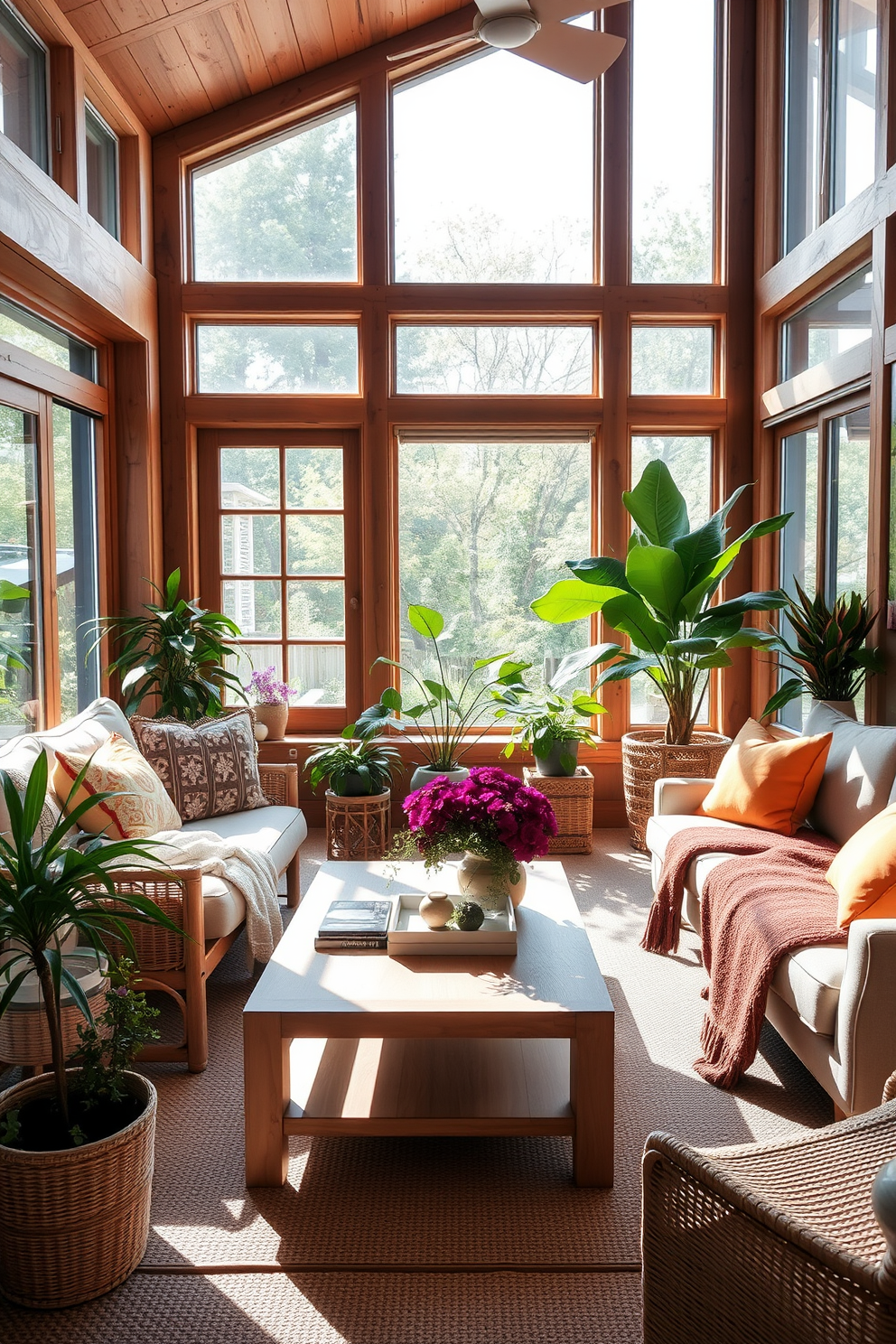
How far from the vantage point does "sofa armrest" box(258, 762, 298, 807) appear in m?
4.25

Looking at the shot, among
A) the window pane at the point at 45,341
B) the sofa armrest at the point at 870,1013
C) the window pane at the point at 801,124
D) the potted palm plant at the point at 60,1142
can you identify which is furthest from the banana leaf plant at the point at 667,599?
the potted palm plant at the point at 60,1142

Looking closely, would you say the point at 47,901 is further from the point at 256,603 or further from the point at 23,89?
the point at 256,603

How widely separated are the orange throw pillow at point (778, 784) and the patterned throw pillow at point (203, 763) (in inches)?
73.7

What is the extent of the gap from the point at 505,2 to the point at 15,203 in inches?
69.5

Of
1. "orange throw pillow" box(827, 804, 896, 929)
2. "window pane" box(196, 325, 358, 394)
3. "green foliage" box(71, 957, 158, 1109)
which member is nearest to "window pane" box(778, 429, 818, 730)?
"window pane" box(196, 325, 358, 394)

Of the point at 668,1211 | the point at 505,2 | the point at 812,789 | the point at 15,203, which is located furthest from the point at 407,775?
the point at 668,1211

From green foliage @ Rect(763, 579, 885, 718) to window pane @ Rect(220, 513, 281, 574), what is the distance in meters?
2.88

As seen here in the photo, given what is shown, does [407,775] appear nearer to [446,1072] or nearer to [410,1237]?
[446,1072]

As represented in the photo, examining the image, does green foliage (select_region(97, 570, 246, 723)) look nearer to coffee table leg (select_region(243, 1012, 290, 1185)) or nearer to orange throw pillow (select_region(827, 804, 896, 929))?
coffee table leg (select_region(243, 1012, 290, 1185))

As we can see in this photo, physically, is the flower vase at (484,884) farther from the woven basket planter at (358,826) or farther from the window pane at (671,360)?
the window pane at (671,360)

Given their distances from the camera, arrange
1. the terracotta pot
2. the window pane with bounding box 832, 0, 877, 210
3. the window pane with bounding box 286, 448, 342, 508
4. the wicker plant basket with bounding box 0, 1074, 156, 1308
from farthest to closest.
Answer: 1. the window pane with bounding box 286, 448, 342, 508
2. the terracotta pot
3. the window pane with bounding box 832, 0, 877, 210
4. the wicker plant basket with bounding box 0, 1074, 156, 1308

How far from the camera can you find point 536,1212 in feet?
7.07

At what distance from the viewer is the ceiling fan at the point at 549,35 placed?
290 centimetres

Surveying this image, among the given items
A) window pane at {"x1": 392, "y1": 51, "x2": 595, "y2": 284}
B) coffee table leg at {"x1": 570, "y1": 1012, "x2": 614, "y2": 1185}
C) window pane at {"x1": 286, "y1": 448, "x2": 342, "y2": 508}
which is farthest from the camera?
window pane at {"x1": 286, "y1": 448, "x2": 342, "y2": 508}
